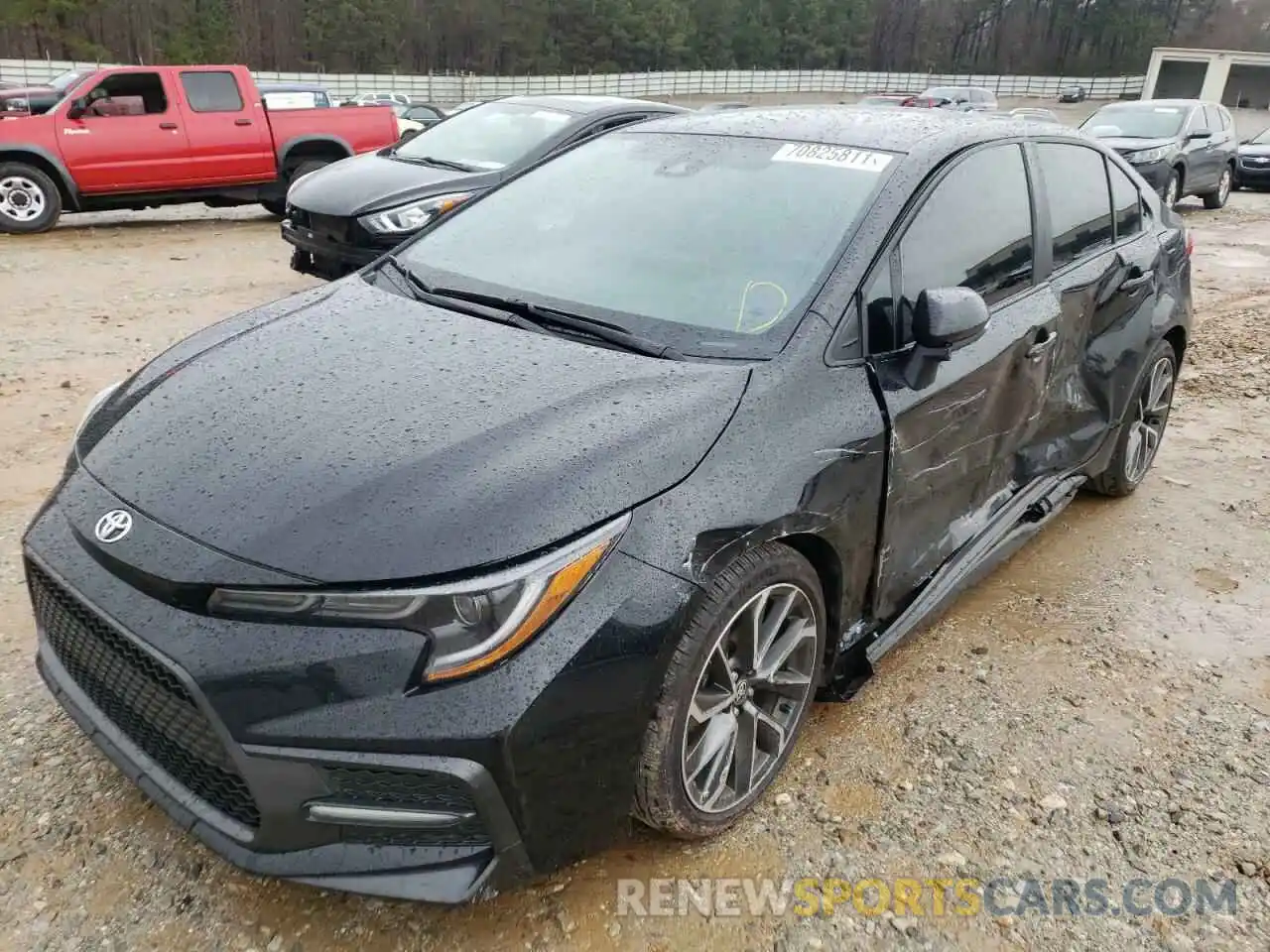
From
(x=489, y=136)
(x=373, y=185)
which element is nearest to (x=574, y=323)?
(x=373, y=185)

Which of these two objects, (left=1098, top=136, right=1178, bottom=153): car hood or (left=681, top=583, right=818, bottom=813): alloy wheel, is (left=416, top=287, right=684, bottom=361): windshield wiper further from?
(left=1098, top=136, right=1178, bottom=153): car hood

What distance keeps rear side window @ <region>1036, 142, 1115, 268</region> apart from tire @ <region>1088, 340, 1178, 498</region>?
2.31 feet

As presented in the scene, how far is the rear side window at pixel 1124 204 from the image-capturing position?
3906mm

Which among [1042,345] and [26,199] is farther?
[26,199]

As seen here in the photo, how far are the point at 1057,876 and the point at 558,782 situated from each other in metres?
1.33

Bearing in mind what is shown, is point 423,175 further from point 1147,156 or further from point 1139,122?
point 1139,122

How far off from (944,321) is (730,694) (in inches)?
43.9

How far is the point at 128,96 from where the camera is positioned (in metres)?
10.4

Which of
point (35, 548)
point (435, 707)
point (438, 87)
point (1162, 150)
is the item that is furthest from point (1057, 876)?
point (438, 87)

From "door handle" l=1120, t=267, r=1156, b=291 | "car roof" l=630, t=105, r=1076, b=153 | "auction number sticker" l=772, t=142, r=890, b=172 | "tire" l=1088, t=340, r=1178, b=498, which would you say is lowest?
"tire" l=1088, t=340, r=1178, b=498

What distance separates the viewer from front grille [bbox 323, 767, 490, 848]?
1.80m

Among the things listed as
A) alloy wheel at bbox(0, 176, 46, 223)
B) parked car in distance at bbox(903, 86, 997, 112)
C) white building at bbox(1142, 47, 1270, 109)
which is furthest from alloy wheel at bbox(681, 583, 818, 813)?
white building at bbox(1142, 47, 1270, 109)

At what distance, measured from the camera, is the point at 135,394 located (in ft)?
8.32

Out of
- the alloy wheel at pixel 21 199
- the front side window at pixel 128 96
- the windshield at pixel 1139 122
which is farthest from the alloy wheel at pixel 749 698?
the windshield at pixel 1139 122
